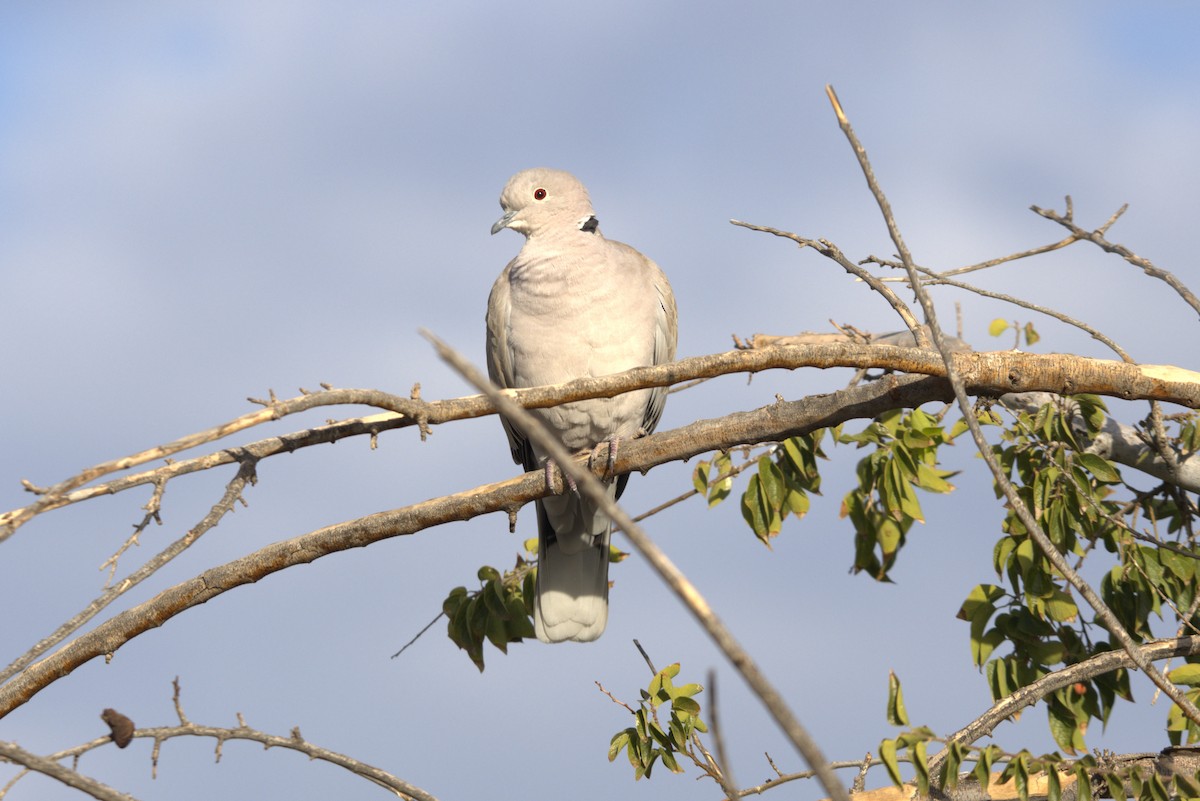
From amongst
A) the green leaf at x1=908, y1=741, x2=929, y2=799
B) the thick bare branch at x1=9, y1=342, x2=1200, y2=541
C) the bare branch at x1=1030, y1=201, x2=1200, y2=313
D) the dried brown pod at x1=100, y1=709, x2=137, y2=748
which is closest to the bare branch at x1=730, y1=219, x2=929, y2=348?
Result: the thick bare branch at x1=9, y1=342, x2=1200, y2=541

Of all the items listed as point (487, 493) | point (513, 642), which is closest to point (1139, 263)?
point (487, 493)

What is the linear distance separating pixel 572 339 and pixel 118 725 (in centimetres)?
243

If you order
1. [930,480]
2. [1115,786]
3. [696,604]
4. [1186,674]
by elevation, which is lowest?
[696,604]

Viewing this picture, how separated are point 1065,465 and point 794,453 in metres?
1.03

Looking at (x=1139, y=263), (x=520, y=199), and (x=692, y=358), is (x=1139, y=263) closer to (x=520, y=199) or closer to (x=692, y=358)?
(x=692, y=358)

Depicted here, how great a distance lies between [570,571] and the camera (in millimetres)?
5695

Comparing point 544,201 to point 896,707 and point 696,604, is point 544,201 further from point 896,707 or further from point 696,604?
point 696,604

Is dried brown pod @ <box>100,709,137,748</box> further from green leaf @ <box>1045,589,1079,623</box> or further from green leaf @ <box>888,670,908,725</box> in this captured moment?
green leaf @ <box>1045,589,1079,623</box>

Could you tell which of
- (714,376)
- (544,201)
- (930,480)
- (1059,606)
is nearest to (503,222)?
(544,201)

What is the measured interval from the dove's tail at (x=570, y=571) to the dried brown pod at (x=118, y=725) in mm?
2360

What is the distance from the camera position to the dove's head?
5816 mm

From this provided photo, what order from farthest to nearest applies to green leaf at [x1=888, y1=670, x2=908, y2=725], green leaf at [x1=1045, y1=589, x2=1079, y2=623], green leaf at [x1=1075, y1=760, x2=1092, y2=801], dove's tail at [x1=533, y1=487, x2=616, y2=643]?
dove's tail at [x1=533, y1=487, x2=616, y2=643] < green leaf at [x1=1045, y1=589, x2=1079, y2=623] < green leaf at [x1=1075, y1=760, x2=1092, y2=801] < green leaf at [x1=888, y1=670, x2=908, y2=725]

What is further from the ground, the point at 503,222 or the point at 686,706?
the point at 503,222

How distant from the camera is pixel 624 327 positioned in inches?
204
